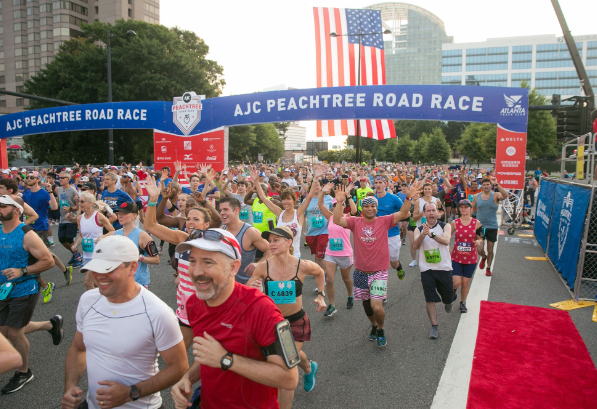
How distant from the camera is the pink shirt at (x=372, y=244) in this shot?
17.1 feet

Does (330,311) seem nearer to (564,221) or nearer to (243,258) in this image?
(243,258)

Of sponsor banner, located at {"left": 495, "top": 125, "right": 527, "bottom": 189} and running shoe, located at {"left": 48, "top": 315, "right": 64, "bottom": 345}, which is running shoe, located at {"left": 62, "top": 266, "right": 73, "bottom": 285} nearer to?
running shoe, located at {"left": 48, "top": 315, "right": 64, "bottom": 345}

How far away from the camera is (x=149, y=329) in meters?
2.34

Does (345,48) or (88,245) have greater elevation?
(345,48)

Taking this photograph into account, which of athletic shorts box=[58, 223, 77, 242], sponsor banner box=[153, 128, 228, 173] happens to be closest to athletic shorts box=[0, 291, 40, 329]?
athletic shorts box=[58, 223, 77, 242]

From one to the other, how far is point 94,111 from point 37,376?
16.6 metres

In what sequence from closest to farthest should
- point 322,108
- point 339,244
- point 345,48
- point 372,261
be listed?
point 372,261
point 339,244
point 322,108
point 345,48

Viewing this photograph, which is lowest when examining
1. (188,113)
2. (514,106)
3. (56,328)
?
(56,328)

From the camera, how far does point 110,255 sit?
2346 mm

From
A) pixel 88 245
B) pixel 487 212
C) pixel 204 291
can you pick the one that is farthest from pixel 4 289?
pixel 487 212

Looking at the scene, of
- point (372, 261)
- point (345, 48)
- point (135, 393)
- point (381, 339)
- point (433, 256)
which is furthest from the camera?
point (345, 48)

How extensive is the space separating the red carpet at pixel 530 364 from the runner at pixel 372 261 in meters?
1.23

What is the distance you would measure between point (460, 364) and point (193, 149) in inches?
555

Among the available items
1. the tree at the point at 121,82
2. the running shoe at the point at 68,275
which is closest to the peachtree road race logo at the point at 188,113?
the running shoe at the point at 68,275
